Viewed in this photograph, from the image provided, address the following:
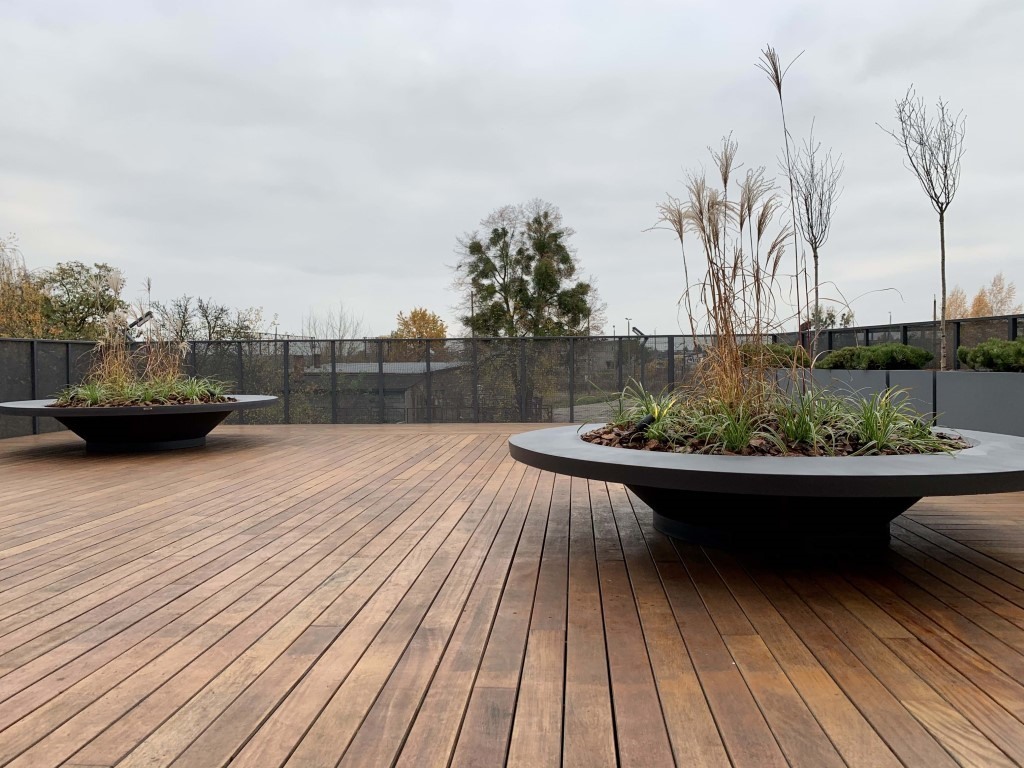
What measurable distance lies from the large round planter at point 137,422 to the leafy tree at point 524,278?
20.6 m

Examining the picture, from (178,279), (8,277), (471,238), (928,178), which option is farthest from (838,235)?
(471,238)

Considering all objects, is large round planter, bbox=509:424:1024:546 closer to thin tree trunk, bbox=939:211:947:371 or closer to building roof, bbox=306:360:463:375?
thin tree trunk, bbox=939:211:947:371

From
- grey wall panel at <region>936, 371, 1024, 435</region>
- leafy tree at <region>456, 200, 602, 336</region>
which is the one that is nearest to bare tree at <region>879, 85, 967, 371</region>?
grey wall panel at <region>936, 371, 1024, 435</region>

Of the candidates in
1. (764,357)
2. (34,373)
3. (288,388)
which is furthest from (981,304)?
(34,373)

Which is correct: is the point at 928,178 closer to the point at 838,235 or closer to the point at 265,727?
the point at 838,235

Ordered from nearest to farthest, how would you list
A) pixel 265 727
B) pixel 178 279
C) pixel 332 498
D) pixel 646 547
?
pixel 265 727 < pixel 646 547 < pixel 332 498 < pixel 178 279

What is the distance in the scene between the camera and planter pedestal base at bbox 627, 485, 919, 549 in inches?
92.4

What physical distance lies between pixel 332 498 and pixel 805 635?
278cm

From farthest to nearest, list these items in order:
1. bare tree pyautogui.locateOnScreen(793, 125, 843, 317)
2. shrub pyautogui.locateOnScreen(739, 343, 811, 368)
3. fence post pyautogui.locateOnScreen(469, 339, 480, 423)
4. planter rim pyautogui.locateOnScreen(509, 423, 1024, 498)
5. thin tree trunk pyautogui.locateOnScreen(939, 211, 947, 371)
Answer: fence post pyautogui.locateOnScreen(469, 339, 480, 423), bare tree pyautogui.locateOnScreen(793, 125, 843, 317), thin tree trunk pyautogui.locateOnScreen(939, 211, 947, 371), shrub pyautogui.locateOnScreen(739, 343, 811, 368), planter rim pyautogui.locateOnScreen(509, 423, 1024, 498)

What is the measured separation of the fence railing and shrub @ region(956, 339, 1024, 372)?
13.5 feet

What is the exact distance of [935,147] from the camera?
→ 662cm

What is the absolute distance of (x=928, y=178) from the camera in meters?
6.65

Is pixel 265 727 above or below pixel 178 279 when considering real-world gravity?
below

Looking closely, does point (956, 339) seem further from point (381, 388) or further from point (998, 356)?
point (381, 388)
